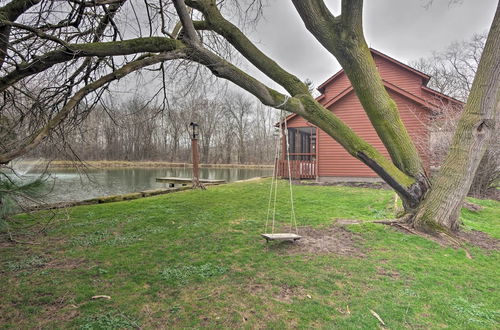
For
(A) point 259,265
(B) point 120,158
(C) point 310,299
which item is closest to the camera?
(C) point 310,299

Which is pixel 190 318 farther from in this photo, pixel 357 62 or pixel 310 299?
pixel 357 62

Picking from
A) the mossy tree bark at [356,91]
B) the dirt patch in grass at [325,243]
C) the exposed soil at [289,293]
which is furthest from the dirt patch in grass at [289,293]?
the mossy tree bark at [356,91]

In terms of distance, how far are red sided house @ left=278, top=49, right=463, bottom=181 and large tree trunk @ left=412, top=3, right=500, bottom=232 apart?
6.99m

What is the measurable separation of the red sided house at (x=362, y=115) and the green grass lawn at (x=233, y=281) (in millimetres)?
7259

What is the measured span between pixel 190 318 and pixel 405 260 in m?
3.03

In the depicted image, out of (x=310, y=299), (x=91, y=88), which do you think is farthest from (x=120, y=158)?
(x=310, y=299)

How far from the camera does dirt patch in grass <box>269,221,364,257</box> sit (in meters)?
4.23

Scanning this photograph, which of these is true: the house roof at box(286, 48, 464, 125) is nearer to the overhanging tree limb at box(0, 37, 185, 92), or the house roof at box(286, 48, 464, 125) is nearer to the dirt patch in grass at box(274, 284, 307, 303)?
the overhanging tree limb at box(0, 37, 185, 92)

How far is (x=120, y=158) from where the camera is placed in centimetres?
3950

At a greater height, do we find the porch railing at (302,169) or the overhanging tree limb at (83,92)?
the overhanging tree limb at (83,92)

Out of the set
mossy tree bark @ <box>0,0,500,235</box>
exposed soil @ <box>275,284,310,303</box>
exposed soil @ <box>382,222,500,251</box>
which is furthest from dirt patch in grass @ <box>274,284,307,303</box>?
exposed soil @ <box>382,222,500,251</box>

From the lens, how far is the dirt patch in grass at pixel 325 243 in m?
→ 4.23

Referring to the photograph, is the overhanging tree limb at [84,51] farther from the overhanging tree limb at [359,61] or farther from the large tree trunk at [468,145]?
the large tree trunk at [468,145]

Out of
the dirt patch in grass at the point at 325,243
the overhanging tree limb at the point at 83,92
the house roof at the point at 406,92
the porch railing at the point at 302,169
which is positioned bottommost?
the dirt patch in grass at the point at 325,243
